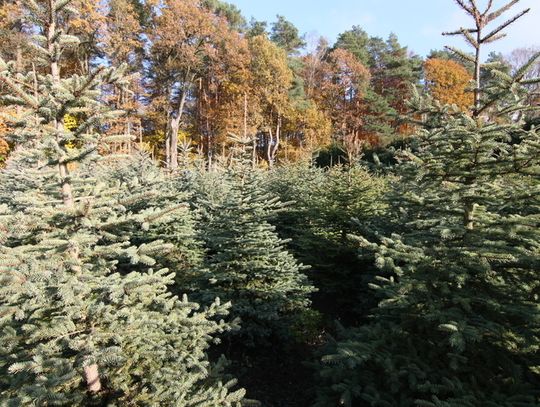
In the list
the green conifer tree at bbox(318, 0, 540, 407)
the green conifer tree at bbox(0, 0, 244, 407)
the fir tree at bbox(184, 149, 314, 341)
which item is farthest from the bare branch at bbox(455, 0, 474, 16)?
the fir tree at bbox(184, 149, 314, 341)

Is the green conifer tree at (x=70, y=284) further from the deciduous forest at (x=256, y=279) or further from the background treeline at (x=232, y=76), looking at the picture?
the background treeline at (x=232, y=76)

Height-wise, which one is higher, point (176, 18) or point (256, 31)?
point (256, 31)

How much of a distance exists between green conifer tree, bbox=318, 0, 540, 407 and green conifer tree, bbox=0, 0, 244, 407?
175 centimetres

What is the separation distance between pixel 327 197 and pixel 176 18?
2090 centimetres

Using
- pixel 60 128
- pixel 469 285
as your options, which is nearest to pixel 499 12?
pixel 469 285

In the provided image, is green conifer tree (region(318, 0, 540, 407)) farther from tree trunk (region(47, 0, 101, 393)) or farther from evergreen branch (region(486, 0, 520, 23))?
tree trunk (region(47, 0, 101, 393))

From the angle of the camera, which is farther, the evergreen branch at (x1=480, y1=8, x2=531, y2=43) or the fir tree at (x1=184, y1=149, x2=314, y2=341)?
the fir tree at (x1=184, y1=149, x2=314, y2=341)

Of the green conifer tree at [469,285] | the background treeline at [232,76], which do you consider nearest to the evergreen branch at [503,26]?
the green conifer tree at [469,285]

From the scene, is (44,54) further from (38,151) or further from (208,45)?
(208,45)

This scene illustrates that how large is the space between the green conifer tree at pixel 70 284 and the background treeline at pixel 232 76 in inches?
644

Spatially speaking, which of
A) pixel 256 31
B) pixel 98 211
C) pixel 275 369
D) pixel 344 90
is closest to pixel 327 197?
pixel 275 369

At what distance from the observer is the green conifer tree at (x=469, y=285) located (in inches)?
130

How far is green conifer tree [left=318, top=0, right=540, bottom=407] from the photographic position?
3299 millimetres

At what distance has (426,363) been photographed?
3.67 meters
